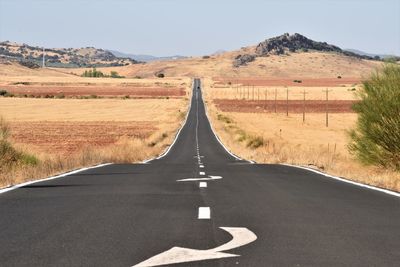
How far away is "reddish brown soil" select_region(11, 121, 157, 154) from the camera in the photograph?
140 feet

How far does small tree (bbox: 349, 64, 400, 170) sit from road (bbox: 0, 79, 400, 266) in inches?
262

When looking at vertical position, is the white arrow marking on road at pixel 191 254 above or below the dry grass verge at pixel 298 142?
above

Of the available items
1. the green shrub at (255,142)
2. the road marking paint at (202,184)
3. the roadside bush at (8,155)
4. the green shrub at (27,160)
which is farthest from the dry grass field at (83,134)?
the green shrub at (255,142)

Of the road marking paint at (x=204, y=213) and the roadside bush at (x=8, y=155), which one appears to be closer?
the road marking paint at (x=204, y=213)

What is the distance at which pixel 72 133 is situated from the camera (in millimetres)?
53781

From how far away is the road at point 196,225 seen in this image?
6539 millimetres

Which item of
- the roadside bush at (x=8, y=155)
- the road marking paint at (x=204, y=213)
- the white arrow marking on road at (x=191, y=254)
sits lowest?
the roadside bush at (x=8, y=155)

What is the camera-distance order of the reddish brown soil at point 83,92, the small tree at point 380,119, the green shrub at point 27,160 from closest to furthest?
the small tree at point 380,119 < the green shrub at point 27,160 < the reddish brown soil at point 83,92

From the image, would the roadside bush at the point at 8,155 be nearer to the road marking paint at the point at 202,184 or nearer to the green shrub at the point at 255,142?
the road marking paint at the point at 202,184

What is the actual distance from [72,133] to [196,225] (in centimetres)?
4653

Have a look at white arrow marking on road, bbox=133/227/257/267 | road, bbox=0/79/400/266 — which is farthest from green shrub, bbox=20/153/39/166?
white arrow marking on road, bbox=133/227/257/267

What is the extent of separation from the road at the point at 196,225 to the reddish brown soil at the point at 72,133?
26186 millimetres

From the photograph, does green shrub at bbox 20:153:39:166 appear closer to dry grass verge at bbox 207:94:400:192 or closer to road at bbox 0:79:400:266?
road at bbox 0:79:400:266

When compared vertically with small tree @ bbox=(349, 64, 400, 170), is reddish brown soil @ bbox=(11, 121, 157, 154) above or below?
below
